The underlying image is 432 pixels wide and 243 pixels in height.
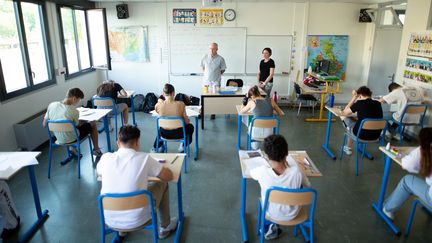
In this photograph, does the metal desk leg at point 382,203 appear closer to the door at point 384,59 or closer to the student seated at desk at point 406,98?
the student seated at desk at point 406,98

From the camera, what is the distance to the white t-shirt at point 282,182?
237 centimetres

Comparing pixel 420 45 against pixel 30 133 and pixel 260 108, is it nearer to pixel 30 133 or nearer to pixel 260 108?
pixel 260 108

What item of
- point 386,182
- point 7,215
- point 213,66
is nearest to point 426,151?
point 386,182

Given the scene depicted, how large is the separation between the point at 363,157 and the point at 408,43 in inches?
103

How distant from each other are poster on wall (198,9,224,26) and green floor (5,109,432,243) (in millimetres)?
3675

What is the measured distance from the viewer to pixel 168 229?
3.08m

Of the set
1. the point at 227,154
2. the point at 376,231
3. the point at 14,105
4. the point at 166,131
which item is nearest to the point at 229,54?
the point at 227,154

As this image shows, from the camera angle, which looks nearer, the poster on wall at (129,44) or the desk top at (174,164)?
the desk top at (174,164)

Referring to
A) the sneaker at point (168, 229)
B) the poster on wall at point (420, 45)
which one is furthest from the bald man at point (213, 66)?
the sneaker at point (168, 229)

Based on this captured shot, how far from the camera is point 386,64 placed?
7414 mm

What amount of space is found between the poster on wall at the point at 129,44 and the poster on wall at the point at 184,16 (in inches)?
33.1

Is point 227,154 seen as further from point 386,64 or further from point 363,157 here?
point 386,64

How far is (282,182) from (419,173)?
131 centimetres

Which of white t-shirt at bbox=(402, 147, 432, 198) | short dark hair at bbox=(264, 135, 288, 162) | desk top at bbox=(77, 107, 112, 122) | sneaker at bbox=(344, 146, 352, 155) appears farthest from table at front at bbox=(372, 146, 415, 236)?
desk top at bbox=(77, 107, 112, 122)
